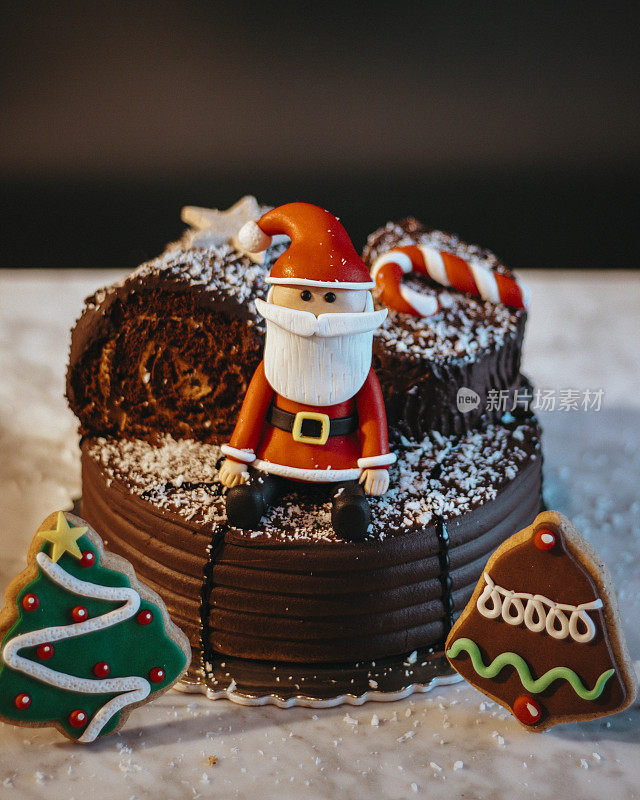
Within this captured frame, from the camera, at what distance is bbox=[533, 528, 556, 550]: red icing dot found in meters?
1.60

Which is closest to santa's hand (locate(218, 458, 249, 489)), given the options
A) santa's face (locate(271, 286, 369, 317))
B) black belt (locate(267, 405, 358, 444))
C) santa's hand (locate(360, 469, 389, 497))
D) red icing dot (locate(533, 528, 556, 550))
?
black belt (locate(267, 405, 358, 444))

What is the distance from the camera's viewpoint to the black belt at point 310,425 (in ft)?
6.03

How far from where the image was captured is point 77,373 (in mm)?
2129

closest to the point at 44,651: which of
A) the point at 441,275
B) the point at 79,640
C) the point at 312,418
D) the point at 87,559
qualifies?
the point at 79,640

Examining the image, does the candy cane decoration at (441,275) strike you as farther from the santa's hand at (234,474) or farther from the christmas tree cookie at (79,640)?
the christmas tree cookie at (79,640)

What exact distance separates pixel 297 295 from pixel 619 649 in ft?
2.82

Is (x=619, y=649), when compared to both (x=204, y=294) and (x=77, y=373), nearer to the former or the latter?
(x=204, y=294)

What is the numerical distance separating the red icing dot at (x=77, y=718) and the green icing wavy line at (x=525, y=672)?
2.20 feet

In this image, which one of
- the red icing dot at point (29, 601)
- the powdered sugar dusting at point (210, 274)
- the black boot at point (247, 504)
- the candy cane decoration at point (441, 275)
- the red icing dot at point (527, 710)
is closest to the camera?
the red icing dot at point (29, 601)

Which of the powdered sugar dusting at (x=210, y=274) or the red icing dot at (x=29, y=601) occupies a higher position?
the powdered sugar dusting at (x=210, y=274)

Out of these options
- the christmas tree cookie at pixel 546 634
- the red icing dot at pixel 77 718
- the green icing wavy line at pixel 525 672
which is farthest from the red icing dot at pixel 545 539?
the red icing dot at pixel 77 718

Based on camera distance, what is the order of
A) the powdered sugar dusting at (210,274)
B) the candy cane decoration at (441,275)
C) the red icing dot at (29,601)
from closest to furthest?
the red icing dot at (29,601), the powdered sugar dusting at (210,274), the candy cane decoration at (441,275)

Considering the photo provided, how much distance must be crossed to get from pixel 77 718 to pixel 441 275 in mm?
1353

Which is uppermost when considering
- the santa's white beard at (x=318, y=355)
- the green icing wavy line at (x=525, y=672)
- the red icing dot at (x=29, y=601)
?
→ the santa's white beard at (x=318, y=355)
